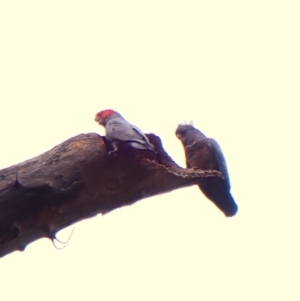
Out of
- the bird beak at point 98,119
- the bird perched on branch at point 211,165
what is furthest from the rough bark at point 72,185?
the bird beak at point 98,119

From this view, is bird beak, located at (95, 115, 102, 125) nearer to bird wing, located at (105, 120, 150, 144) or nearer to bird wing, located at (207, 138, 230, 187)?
bird wing, located at (105, 120, 150, 144)

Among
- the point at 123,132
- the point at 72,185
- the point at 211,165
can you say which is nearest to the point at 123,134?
the point at 123,132

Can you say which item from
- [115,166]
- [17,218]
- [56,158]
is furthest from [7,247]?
[115,166]

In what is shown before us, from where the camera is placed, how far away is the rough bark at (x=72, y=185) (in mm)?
1807

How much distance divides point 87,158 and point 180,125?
35.6 inches

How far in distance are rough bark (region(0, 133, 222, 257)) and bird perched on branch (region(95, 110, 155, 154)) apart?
3 centimetres

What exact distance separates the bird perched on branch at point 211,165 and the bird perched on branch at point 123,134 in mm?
346

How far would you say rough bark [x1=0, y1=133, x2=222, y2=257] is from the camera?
181 centimetres

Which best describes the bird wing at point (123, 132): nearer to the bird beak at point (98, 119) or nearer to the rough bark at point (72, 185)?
the rough bark at point (72, 185)

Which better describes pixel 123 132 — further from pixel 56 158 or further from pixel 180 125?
pixel 180 125

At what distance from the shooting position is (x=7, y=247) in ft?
5.90

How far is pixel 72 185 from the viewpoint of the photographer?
1892 millimetres

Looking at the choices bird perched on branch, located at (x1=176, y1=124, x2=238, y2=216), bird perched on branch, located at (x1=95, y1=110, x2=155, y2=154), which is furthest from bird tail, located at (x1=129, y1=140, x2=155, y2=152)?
bird perched on branch, located at (x1=176, y1=124, x2=238, y2=216)

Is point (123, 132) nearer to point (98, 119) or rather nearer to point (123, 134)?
point (123, 134)
